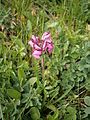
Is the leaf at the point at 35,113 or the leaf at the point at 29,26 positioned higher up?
the leaf at the point at 29,26

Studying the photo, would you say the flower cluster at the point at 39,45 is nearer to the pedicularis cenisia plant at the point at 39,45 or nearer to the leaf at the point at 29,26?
the pedicularis cenisia plant at the point at 39,45

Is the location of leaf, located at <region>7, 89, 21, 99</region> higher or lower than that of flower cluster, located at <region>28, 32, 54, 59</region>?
lower

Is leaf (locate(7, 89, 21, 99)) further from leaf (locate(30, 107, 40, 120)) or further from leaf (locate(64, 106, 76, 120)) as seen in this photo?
leaf (locate(64, 106, 76, 120))

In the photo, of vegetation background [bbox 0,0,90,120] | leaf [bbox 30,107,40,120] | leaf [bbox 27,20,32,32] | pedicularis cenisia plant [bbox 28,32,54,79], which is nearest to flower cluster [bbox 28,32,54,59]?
pedicularis cenisia plant [bbox 28,32,54,79]

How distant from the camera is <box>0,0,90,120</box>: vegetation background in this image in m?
1.81

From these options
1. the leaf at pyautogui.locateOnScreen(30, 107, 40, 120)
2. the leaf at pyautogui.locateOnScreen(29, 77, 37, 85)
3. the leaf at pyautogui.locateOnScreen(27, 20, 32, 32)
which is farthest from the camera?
the leaf at pyautogui.locateOnScreen(27, 20, 32, 32)

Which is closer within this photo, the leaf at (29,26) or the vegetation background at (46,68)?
the vegetation background at (46,68)

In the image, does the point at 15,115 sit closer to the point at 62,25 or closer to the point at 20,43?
the point at 20,43

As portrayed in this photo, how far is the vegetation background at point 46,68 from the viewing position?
1813 millimetres

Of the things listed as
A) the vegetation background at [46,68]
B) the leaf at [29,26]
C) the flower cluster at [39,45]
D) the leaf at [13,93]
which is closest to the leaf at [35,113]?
the vegetation background at [46,68]

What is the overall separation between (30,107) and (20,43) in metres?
0.47

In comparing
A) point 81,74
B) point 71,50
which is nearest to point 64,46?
point 71,50

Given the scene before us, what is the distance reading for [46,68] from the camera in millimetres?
2123

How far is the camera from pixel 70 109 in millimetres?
1804
